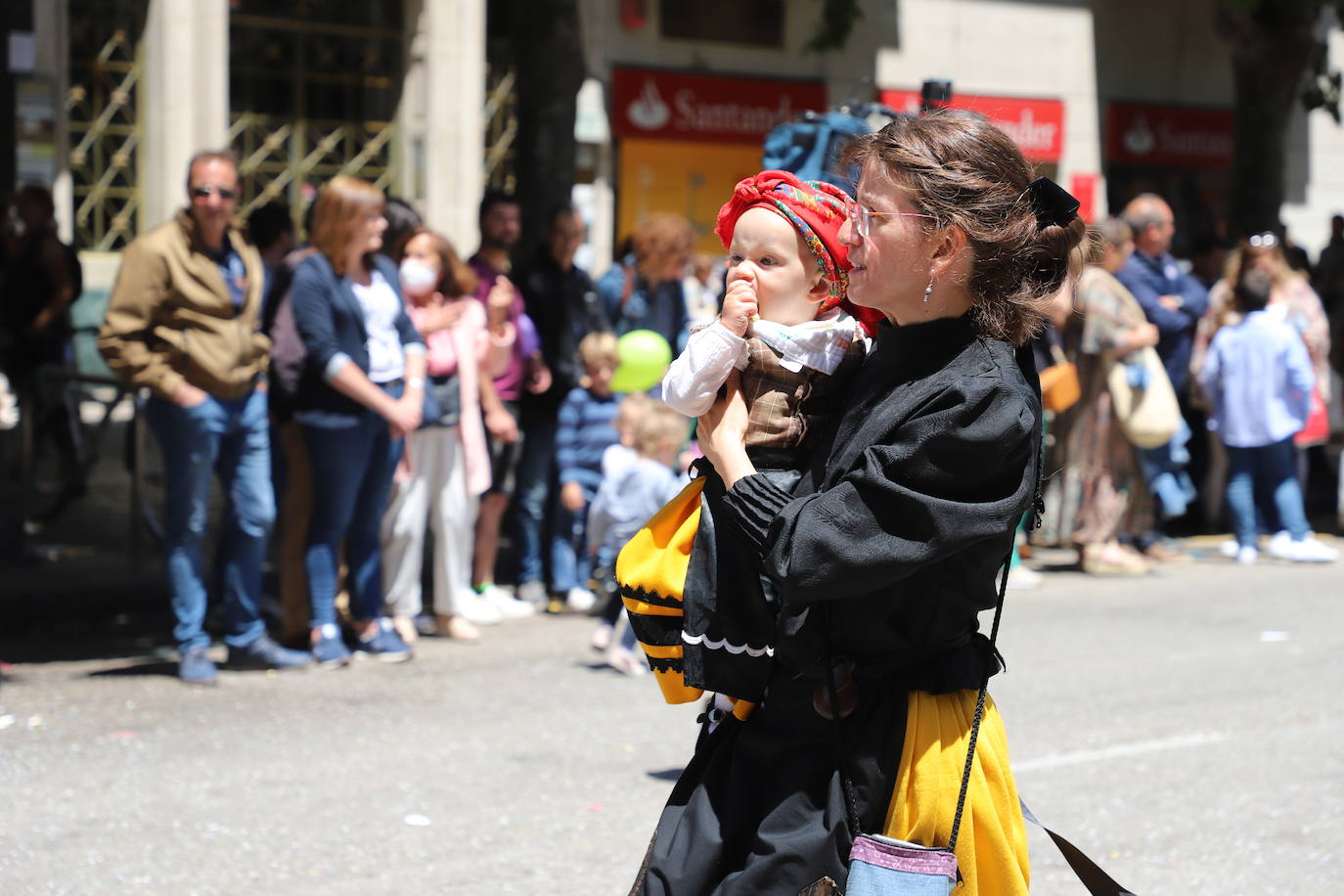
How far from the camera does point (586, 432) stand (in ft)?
27.7

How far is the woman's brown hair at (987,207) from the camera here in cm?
250

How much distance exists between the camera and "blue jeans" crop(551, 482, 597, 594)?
873cm

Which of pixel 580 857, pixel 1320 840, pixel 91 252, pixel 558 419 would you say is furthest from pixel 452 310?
pixel 91 252

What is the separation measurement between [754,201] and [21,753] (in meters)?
4.06

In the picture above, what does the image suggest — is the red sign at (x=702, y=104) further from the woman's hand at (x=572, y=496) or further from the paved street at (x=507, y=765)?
the paved street at (x=507, y=765)

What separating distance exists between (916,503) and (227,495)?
5035mm

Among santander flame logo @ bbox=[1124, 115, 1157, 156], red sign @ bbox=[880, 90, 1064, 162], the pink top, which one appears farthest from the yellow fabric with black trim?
santander flame logo @ bbox=[1124, 115, 1157, 156]

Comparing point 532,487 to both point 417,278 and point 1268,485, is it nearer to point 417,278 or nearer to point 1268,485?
point 417,278

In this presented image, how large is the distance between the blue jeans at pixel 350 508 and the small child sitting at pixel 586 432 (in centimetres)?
127

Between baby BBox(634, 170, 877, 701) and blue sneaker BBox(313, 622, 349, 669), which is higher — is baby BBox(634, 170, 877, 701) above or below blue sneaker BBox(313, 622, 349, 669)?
above

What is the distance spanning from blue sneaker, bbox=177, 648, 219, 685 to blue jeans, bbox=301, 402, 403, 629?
54 cm

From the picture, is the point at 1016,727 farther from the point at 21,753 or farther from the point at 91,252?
the point at 91,252

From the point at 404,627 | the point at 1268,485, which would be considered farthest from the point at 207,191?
the point at 1268,485

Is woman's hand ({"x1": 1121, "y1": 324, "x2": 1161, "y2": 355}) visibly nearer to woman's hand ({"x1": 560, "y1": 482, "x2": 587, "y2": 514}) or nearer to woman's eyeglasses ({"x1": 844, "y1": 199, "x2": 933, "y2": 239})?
woman's hand ({"x1": 560, "y1": 482, "x2": 587, "y2": 514})
